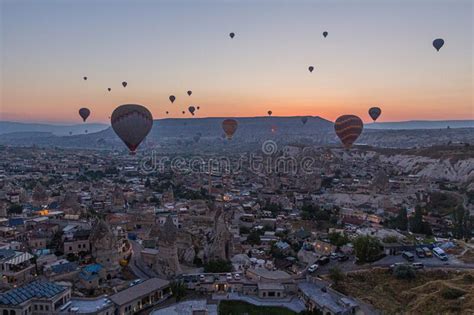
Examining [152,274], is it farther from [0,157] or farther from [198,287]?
[0,157]

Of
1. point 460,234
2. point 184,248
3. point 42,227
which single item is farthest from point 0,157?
point 460,234

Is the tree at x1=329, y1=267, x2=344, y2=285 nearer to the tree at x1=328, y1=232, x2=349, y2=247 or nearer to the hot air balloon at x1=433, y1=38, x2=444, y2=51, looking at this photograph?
the tree at x1=328, y1=232, x2=349, y2=247

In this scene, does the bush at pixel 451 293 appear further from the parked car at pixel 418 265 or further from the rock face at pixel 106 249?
the rock face at pixel 106 249

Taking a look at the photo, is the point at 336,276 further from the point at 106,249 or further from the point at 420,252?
the point at 106,249

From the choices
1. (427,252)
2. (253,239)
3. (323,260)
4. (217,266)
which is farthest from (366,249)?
(253,239)

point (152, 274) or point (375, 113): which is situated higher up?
point (375, 113)

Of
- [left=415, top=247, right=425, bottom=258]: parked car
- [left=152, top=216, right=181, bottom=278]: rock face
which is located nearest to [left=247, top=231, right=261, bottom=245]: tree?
[left=152, top=216, right=181, bottom=278]: rock face
